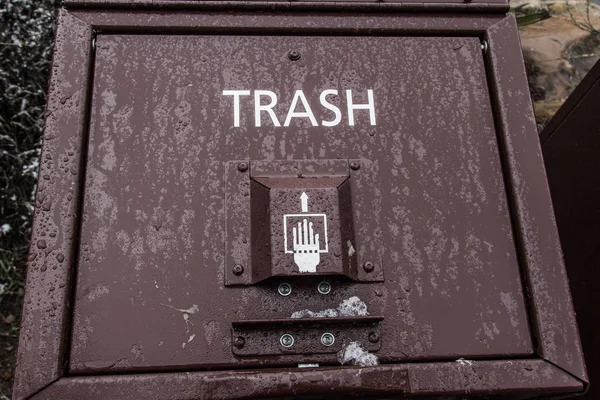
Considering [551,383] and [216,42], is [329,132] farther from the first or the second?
[551,383]

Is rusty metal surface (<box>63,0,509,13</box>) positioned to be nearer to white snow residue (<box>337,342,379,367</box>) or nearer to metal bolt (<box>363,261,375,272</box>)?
metal bolt (<box>363,261,375,272</box>)

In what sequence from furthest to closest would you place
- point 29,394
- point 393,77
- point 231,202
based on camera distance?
point 393,77 → point 231,202 → point 29,394

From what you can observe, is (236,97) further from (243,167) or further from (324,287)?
(324,287)

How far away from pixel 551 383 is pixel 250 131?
0.87 m

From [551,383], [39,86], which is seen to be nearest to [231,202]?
[551,383]

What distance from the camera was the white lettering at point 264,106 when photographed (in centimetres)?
140

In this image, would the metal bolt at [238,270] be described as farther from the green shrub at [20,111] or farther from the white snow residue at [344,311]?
the green shrub at [20,111]

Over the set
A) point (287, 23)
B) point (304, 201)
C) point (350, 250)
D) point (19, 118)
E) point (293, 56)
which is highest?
point (19, 118)

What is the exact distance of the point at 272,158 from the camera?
1367 millimetres

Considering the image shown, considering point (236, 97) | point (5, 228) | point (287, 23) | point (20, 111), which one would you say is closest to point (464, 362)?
point (236, 97)

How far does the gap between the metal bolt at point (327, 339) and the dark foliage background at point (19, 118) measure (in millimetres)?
1686

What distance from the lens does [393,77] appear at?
4.83 feet

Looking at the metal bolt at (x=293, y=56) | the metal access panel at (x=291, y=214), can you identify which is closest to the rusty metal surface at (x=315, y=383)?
the metal access panel at (x=291, y=214)

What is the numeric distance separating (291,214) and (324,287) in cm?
18
